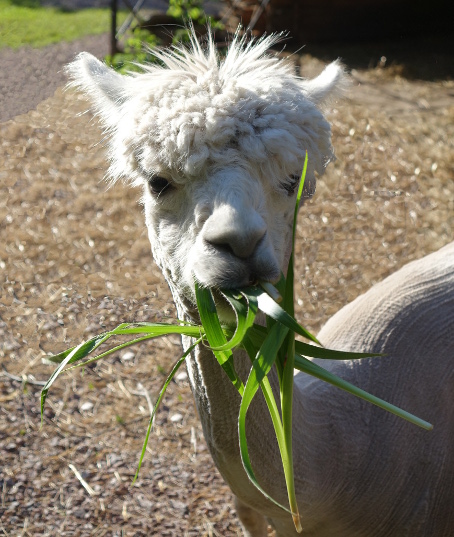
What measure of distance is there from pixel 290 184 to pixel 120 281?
320 cm

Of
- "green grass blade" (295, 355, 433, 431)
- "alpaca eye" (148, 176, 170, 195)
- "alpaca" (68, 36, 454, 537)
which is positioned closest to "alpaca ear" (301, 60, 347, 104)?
"alpaca" (68, 36, 454, 537)

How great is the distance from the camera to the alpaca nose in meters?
1.58

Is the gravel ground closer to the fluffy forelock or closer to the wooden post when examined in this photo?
the wooden post

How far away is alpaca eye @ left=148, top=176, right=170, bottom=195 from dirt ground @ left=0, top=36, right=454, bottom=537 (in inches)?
45.3

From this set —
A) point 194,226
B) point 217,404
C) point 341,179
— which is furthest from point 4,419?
point 341,179

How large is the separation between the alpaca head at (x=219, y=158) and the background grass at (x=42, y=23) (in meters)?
4.71

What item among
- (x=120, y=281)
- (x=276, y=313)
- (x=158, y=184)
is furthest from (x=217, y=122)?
(x=120, y=281)

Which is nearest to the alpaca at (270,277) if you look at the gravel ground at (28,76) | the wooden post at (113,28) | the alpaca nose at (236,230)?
the alpaca nose at (236,230)

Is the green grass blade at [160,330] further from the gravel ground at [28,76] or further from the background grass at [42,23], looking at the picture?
the background grass at [42,23]

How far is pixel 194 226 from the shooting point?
1755 millimetres

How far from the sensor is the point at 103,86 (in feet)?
6.92

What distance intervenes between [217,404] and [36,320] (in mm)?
2902

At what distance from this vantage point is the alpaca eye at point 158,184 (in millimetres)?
1832

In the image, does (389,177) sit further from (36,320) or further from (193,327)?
(193,327)
